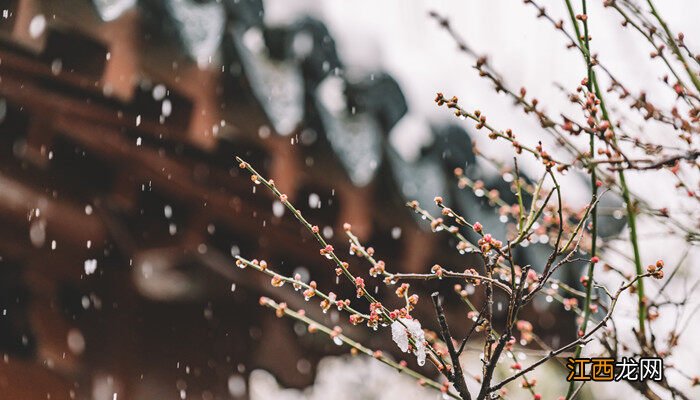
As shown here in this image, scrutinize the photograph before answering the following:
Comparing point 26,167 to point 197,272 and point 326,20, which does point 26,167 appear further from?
point 326,20

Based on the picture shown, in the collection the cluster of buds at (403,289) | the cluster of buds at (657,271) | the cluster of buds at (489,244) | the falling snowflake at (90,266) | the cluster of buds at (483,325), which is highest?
the cluster of buds at (657,271)

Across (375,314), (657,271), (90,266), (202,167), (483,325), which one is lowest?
(90,266)

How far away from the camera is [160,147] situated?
2.35 metres

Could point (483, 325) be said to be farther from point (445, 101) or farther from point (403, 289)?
point (445, 101)

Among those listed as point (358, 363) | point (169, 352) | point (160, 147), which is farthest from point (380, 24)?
point (358, 363)

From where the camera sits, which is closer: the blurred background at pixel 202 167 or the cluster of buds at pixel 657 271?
the cluster of buds at pixel 657 271

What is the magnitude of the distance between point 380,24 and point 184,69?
0.83 m

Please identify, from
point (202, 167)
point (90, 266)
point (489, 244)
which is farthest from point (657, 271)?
point (90, 266)

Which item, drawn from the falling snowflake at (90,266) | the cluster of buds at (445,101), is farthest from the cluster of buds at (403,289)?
the falling snowflake at (90,266)

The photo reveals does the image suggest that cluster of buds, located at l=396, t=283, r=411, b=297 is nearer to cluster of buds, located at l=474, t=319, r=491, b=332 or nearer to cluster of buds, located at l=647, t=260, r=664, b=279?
cluster of buds, located at l=474, t=319, r=491, b=332

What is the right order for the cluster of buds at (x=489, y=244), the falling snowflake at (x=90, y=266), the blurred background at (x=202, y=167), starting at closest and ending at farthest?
the cluster of buds at (x=489, y=244) < the blurred background at (x=202, y=167) < the falling snowflake at (x=90, y=266)

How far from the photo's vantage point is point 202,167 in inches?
97.0

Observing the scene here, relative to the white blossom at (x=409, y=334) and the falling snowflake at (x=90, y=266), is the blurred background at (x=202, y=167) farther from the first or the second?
the white blossom at (x=409, y=334)

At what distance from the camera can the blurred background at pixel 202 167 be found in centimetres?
192
